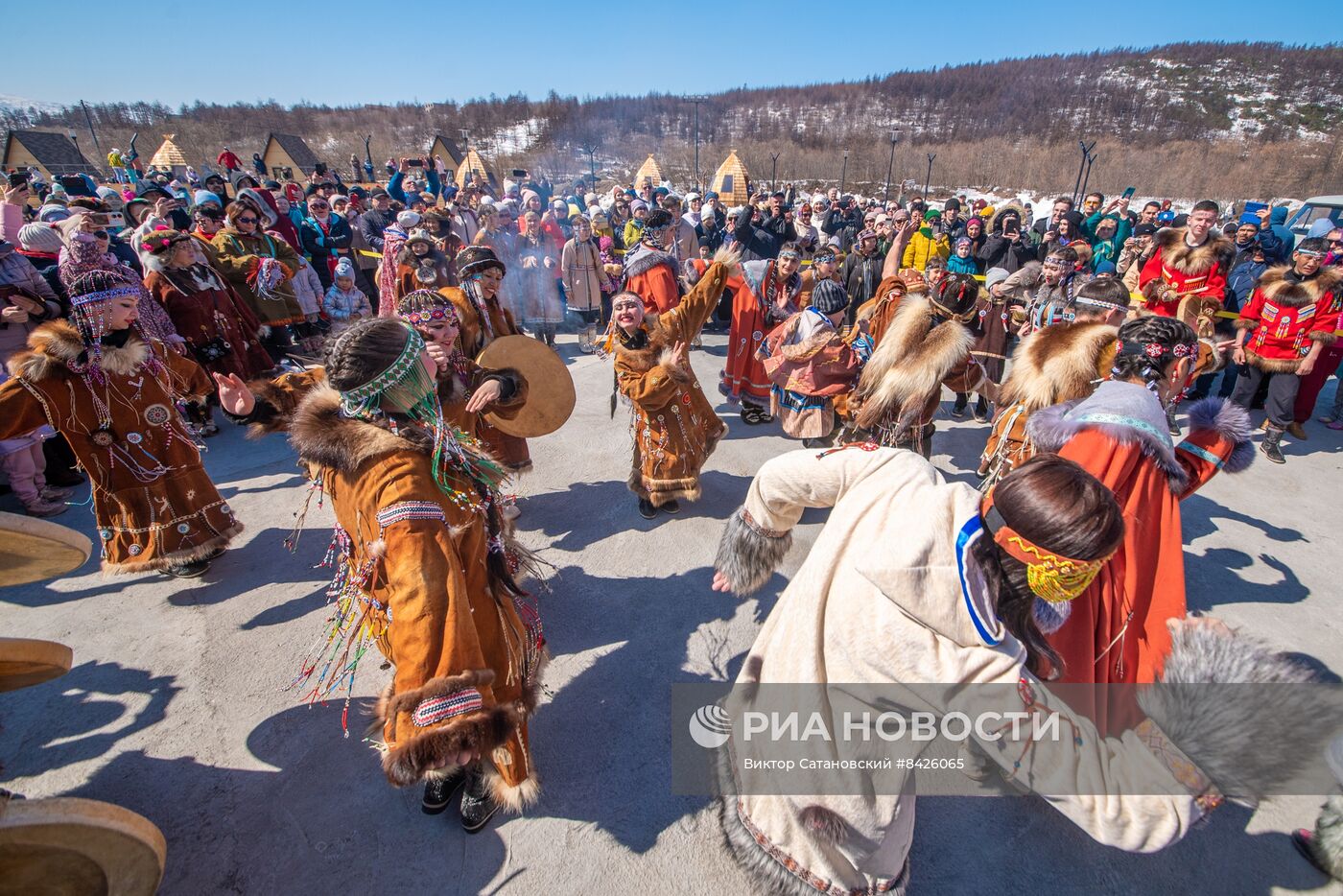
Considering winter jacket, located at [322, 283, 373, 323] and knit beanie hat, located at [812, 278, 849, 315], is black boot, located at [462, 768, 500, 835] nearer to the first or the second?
knit beanie hat, located at [812, 278, 849, 315]

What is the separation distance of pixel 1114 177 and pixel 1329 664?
42.0 meters

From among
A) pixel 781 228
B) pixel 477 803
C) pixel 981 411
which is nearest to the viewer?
pixel 477 803

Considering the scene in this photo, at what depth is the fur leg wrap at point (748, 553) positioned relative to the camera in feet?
6.40

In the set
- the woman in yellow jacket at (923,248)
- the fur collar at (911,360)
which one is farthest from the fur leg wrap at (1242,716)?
the woman in yellow jacket at (923,248)

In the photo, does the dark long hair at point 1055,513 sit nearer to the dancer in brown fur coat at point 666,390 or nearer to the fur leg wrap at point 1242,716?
the fur leg wrap at point 1242,716

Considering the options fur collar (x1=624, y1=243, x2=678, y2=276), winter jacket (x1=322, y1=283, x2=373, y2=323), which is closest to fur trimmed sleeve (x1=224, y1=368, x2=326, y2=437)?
fur collar (x1=624, y1=243, x2=678, y2=276)

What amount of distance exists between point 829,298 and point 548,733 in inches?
147

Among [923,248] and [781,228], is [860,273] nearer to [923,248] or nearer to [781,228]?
[923,248]

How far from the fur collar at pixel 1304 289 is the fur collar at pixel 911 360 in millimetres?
4179

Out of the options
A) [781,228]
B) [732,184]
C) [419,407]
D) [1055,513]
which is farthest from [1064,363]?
[732,184]

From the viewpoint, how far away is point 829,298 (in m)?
4.70

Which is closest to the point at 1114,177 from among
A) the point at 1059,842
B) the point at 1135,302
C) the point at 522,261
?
the point at 1135,302

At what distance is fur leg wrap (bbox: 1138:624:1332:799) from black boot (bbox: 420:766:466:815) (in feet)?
7.83

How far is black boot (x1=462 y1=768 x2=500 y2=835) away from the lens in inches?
91.0
